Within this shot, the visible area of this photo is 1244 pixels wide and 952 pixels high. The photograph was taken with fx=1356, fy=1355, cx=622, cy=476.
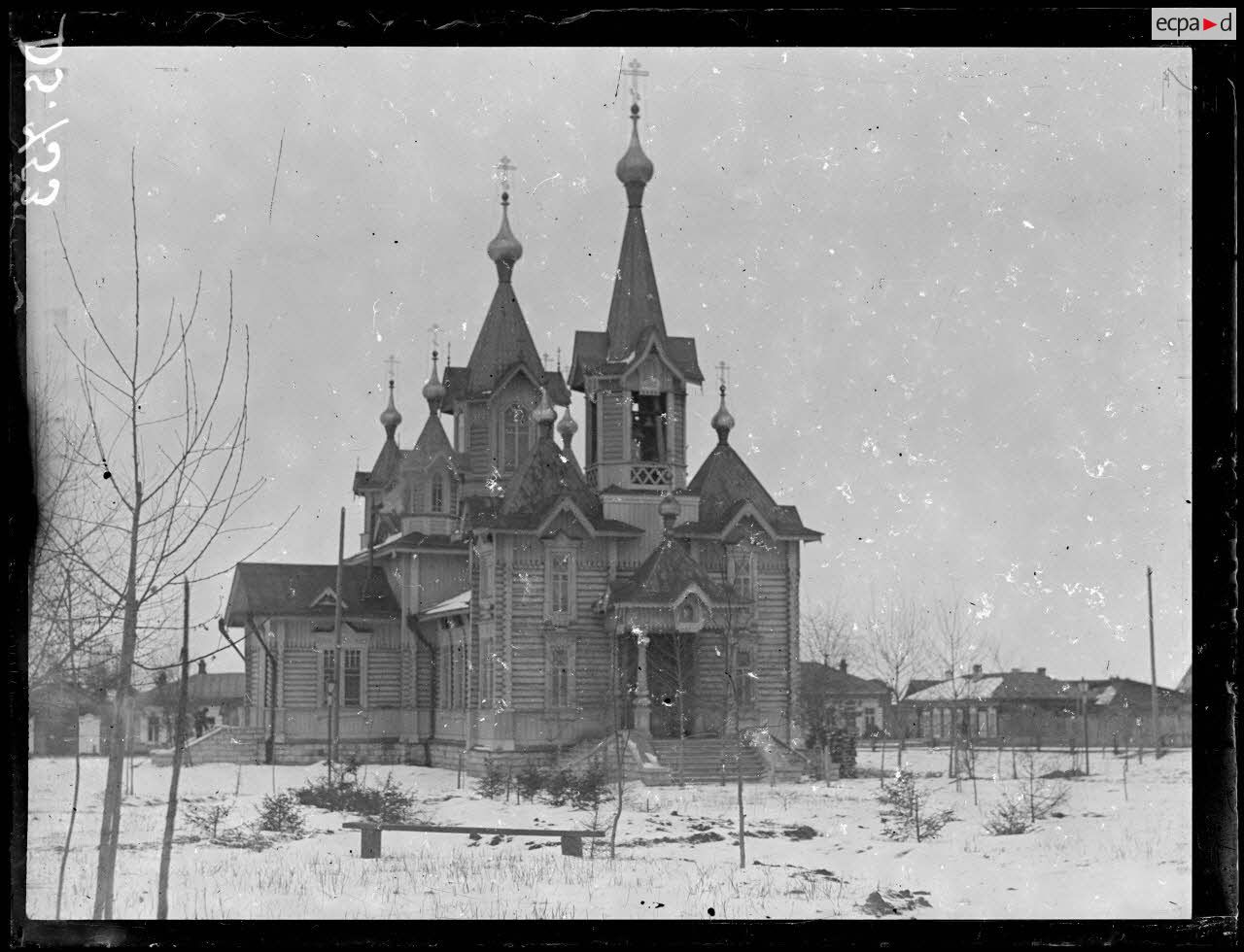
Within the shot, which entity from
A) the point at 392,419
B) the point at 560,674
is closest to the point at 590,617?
the point at 560,674

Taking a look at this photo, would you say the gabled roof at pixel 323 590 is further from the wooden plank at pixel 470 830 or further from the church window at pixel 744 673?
the wooden plank at pixel 470 830

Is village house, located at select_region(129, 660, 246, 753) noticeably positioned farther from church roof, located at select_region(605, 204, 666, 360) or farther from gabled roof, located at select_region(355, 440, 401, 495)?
church roof, located at select_region(605, 204, 666, 360)

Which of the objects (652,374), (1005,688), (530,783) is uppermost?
(652,374)

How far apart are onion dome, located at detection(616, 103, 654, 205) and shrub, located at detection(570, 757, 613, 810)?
332 inches

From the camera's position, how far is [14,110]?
979cm

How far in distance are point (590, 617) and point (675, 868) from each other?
44.4 ft

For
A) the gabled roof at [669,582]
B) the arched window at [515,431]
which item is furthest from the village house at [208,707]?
the gabled roof at [669,582]

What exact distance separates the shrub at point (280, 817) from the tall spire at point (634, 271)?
25.3 feet

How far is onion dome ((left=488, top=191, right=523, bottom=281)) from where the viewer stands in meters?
17.2

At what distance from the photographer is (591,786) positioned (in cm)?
2211

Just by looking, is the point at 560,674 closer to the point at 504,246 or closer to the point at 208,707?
the point at 504,246
